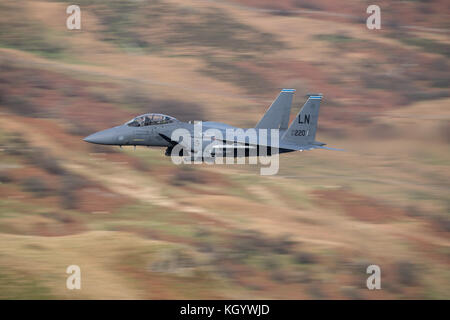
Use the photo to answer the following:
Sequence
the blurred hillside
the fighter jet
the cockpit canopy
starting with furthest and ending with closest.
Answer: the cockpit canopy
the fighter jet
the blurred hillside

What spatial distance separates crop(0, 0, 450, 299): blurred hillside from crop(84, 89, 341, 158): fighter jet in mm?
3751

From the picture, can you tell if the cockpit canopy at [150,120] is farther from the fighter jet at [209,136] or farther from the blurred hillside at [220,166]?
the blurred hillside at [220,166]

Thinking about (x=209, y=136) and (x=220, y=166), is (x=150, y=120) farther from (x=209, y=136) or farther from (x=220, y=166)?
(x=220, y=166)

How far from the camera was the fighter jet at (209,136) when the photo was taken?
101 ft

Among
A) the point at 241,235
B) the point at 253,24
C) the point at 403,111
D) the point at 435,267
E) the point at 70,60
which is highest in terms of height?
the point at 253,24

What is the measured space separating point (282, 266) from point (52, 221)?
38.4ft

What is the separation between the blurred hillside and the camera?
27.2 m

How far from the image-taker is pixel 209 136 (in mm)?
30938

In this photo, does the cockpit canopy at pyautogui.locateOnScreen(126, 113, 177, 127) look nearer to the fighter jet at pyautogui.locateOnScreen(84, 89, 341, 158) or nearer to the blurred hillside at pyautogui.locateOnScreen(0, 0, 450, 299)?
the fighter jet at pyautogui.locateOnScreen(84, 89, 341, 158)

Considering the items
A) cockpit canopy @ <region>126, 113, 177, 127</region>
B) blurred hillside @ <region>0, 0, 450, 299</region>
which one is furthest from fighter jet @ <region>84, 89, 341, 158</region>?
blurred hillside @ <region>0, 0, 450, 299</region>

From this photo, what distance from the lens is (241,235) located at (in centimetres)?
2992

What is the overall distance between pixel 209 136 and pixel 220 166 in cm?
953
